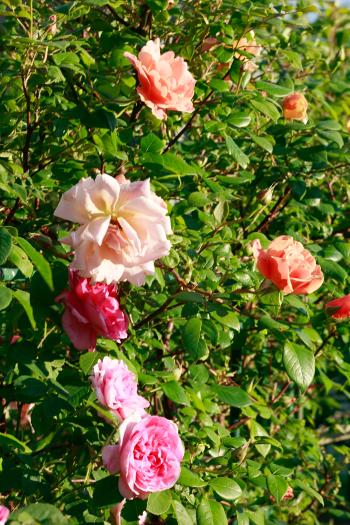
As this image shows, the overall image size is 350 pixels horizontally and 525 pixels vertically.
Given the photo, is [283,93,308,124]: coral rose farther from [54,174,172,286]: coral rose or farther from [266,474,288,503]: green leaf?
[266,474,288,503]: green leaf

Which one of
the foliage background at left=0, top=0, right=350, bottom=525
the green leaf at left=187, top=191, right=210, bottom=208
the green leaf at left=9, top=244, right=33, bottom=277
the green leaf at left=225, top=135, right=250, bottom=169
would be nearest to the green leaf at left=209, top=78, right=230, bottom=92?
the foliage background at left=0, top=0, right=350, bottom=525

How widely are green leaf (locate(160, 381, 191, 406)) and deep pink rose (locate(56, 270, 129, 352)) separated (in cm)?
22

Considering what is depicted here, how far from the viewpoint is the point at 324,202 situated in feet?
5.49

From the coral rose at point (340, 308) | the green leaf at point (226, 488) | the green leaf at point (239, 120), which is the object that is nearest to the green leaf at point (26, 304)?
the green leaf at point (226, 488)

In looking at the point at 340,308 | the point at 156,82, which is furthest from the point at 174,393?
the point at 156,82

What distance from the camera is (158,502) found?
0.73m

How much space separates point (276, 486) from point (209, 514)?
19cm

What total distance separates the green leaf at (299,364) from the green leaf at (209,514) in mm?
284

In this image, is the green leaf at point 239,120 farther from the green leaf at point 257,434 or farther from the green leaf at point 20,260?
the green leaf at point 257,434

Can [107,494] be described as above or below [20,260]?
below

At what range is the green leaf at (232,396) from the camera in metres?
1.17

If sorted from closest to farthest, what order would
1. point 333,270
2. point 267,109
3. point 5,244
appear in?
point 5,244 → point 267,109 → point 333,270

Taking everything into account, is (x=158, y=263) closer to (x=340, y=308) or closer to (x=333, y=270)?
(x=340, y=308)

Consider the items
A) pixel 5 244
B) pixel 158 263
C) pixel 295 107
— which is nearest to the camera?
pixel 5 244
